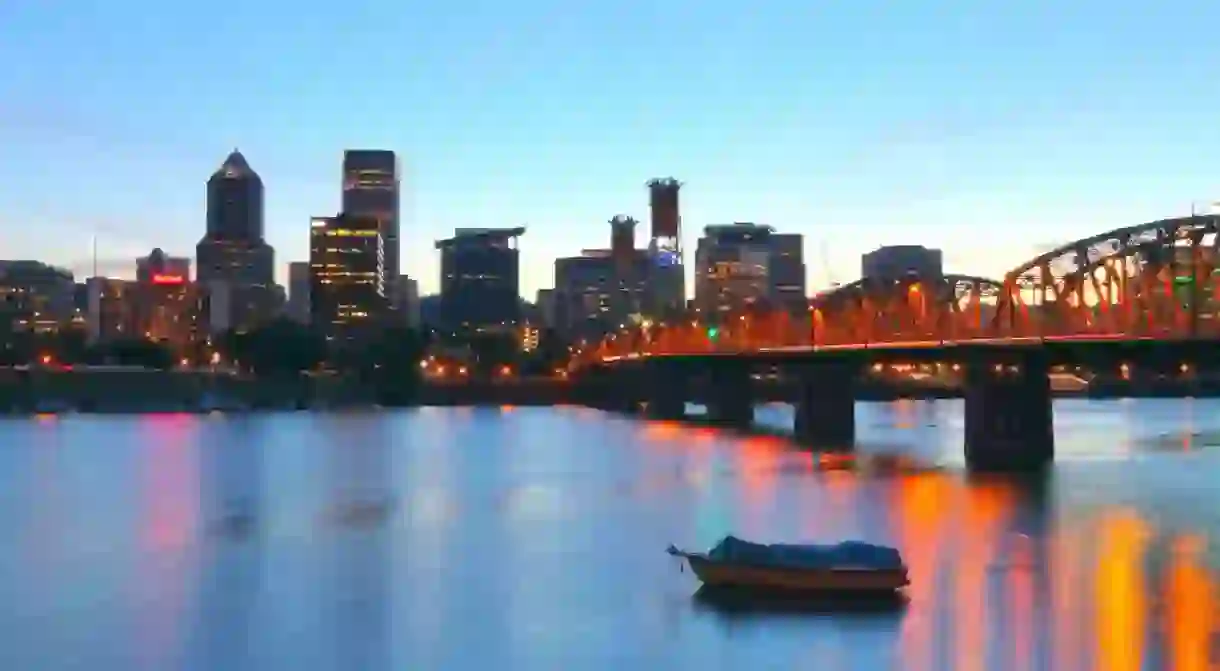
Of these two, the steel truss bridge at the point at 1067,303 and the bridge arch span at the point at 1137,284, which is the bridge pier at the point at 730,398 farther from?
the bridge arch span at the point at 1137,284

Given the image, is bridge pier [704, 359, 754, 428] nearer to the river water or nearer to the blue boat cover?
the river water

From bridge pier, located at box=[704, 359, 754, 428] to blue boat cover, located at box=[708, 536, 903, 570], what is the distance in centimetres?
12144

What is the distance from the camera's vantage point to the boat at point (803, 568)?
156 ft

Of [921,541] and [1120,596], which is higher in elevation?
[921,541]

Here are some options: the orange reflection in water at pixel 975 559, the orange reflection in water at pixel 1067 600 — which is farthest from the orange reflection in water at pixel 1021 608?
the orange reflection in water at pixel 975 559

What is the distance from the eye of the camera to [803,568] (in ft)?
156

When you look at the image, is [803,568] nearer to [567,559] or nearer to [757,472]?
[567,559]

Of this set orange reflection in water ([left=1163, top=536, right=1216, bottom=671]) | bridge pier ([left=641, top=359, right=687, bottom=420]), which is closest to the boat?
orange reflection in water ([left=1163, top=536, right=1216, bottom=671])

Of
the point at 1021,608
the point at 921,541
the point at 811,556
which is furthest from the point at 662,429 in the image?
the point at 1021,608

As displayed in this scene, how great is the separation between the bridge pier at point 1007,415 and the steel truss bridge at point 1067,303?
3141mm

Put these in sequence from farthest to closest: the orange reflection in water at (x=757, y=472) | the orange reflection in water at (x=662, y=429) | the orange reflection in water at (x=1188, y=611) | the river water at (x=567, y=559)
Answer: the orange reflection in water at (x=662, y=429), the orange reflection in water at (x=757, y=472), the river water at (x=567, y=559), the orange reflection in water at (x=1188, y=611)

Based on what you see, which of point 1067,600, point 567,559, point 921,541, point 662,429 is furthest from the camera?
point 662,429

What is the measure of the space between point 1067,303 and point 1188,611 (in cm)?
4570

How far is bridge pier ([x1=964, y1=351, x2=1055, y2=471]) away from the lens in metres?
96.7
